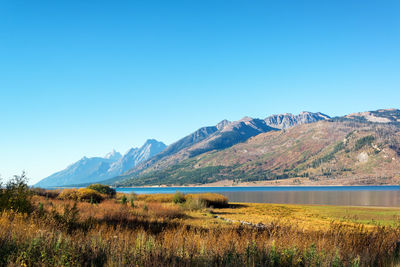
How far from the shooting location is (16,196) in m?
13.7

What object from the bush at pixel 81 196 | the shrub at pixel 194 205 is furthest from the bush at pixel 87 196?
the shrub at pixel 194 205

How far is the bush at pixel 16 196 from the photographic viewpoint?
13.0 m

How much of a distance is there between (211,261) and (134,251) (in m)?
1.80

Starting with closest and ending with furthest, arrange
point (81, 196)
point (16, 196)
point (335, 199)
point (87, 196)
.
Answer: point (16, 196) → point (81, 196) → point (87, 196) → point (335, 199)

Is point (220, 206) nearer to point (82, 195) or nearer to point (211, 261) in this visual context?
point (82, 195)

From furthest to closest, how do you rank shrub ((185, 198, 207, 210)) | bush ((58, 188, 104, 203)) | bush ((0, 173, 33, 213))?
bush ((58, 188, 104, 203)) < shrub ((185, 198, 207, 210)) < bush ((0, 173, 33, 213))

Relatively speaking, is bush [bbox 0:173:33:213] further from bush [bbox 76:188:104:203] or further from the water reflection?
the water reflection

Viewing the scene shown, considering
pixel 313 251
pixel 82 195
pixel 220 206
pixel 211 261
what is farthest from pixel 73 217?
pixel 220 206

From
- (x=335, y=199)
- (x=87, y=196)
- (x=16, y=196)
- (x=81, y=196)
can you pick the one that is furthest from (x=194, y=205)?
(x=335, y=199)

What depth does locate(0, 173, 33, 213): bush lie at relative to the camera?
42.5 feet

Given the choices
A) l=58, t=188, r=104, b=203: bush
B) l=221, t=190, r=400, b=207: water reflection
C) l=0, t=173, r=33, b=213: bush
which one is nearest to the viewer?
l=0, t=173, r=33, b=213: bush

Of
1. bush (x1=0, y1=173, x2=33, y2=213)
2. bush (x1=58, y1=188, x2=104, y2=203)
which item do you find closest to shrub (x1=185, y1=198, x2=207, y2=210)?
bush (x1=58, y1=188, x2=104, y2=203)

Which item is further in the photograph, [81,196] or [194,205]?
[81,196]

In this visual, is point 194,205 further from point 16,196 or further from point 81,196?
point 16,196
